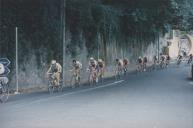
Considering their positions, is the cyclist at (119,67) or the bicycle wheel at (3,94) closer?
the bicycle wheel at (3,94)

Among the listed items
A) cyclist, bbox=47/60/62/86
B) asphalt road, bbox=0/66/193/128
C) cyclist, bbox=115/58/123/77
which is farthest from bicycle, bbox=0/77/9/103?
cyclist, bbox=115/58/123/77

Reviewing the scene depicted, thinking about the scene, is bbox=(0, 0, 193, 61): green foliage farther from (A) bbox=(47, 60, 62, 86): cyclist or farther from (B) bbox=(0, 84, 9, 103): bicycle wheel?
(B) bbox=(0, 84, 9, 103): bicycle wheel

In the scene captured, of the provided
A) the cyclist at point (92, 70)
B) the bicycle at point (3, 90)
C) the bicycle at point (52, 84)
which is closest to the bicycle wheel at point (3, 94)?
the bicycle at point (3, 90)

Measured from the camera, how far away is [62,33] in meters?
33.0

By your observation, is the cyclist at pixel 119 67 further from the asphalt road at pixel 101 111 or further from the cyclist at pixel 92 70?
the asphalt road at pixel 101 111

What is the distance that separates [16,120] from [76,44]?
81.7 feet

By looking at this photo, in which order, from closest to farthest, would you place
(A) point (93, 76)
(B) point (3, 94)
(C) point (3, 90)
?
(C) point (3, 90), (B) point (3, 94), (A) point (93, 76)

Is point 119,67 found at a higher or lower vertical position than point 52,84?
higher

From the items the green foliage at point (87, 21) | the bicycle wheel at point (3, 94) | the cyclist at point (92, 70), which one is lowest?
the bicycle wheel at point (3, 94)

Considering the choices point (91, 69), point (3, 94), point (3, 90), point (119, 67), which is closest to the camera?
point (3, 90)

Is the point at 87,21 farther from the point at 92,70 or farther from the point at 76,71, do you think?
the point at 76,71

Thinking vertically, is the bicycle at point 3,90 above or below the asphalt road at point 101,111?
above

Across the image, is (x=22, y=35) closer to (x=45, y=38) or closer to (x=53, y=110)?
(x=45, y=38)

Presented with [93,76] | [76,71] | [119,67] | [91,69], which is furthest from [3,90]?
[119,67]
